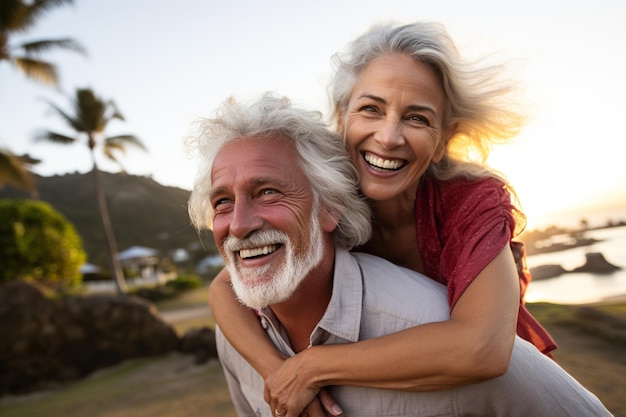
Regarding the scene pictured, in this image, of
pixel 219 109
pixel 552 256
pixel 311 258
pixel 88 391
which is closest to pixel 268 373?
pixel 311 258

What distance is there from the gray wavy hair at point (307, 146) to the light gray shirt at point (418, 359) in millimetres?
189

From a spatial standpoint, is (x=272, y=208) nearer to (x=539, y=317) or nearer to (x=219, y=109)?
(x=219, y=109)

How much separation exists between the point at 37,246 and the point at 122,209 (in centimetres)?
4705

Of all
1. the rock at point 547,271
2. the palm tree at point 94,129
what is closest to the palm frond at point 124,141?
the palm tree at point 94,129

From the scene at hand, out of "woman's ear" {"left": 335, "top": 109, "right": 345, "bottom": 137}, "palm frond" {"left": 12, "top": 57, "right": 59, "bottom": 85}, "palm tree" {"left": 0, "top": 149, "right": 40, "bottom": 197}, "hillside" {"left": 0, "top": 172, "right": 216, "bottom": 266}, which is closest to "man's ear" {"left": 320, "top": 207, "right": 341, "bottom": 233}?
"woman's ear" {"left": 335, "top": 109, "right": 345, "bottom": 137}

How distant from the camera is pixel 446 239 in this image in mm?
2314

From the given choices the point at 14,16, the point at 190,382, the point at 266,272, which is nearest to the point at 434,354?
the point at 266,272

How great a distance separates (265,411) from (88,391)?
676 centimetres

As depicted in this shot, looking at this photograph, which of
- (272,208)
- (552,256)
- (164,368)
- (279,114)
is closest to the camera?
(272,208)

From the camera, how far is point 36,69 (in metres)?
19.6

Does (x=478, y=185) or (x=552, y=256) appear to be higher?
(x=478, y=185)

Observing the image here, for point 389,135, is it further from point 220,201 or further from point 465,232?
point 220,201

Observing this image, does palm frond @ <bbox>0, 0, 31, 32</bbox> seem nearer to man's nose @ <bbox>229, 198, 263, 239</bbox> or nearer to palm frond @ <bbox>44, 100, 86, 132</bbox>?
palm frond @ <bbox>44, 100, 86, 132</bbox>

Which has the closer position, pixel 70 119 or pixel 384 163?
pixel 384 163
